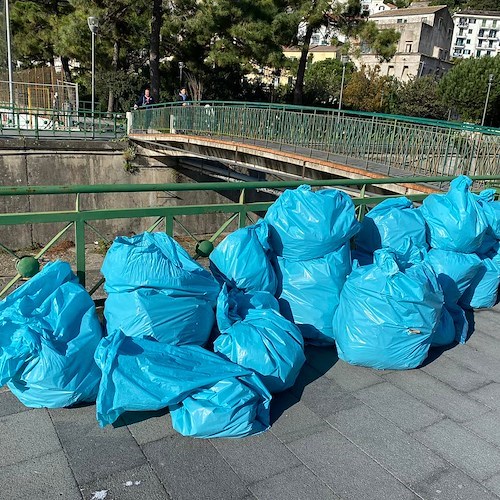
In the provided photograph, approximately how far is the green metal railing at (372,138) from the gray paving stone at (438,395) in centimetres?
569

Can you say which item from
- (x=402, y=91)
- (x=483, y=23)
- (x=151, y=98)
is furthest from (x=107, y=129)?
(x=483, y=23)

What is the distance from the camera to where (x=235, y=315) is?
291 centimetres

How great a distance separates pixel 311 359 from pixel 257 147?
8460 mm

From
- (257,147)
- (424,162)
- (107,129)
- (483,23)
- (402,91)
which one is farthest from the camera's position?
(483,23)

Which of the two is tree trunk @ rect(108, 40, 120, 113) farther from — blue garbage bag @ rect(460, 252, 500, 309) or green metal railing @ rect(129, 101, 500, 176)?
blue garbage bag @ rect(460, 252, 500, 309)

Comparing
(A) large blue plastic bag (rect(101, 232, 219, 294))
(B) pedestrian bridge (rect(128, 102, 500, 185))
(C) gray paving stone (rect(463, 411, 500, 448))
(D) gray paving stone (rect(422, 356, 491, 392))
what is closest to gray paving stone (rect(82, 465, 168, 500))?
(A) large blue plastic bag (rect(101, 232, 219, 294))

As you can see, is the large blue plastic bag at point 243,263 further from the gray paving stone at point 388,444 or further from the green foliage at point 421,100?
the green foliage at point 421,100

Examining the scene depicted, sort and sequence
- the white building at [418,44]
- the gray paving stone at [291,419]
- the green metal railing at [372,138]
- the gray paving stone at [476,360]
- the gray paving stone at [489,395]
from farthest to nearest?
the white building at [418,44] < the green metal railing at [372,138] < the gray paving stone at [476,360] < the gray paving stone at [489,395] < the gray paving stone at [291,419]

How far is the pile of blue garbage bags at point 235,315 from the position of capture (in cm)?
236

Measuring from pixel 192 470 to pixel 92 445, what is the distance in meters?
0.51

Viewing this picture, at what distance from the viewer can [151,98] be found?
21.9m

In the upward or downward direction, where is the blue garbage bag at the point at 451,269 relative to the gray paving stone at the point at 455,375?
upward

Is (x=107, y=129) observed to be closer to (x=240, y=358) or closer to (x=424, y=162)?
(x=424, y=162)

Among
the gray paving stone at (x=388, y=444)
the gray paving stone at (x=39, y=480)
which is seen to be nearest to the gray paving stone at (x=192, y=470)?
the gray paving stone at (x=39, y=480)
